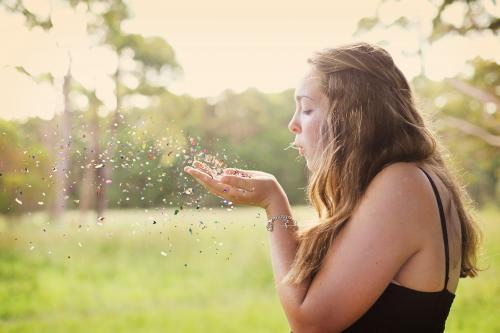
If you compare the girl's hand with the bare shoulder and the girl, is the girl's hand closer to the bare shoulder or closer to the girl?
the girl

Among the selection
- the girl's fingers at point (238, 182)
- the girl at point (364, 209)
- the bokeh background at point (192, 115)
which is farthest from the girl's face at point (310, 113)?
the bokeh background at point (192, 115)

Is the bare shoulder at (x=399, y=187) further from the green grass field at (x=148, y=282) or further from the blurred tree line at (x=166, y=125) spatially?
the green grass field at (x=148, y=282)

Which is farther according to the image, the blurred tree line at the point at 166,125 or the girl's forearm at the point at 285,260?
the blurred tree line at the point at 166,125

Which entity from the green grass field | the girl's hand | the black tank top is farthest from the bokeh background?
the black tank top

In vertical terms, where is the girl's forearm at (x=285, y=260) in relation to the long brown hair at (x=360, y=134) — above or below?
below

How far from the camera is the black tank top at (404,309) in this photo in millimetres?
896

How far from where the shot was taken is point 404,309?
2.95 ft

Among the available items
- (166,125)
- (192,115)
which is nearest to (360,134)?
(166,125)

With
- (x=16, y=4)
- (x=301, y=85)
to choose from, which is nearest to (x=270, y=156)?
(x=16, y=4)

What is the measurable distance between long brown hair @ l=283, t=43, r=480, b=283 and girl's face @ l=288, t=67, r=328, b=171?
1 centimetres

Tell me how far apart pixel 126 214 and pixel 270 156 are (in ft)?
2.90

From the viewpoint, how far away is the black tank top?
896mm

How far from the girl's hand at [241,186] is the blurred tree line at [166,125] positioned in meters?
0.72

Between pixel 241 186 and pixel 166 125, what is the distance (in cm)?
175
